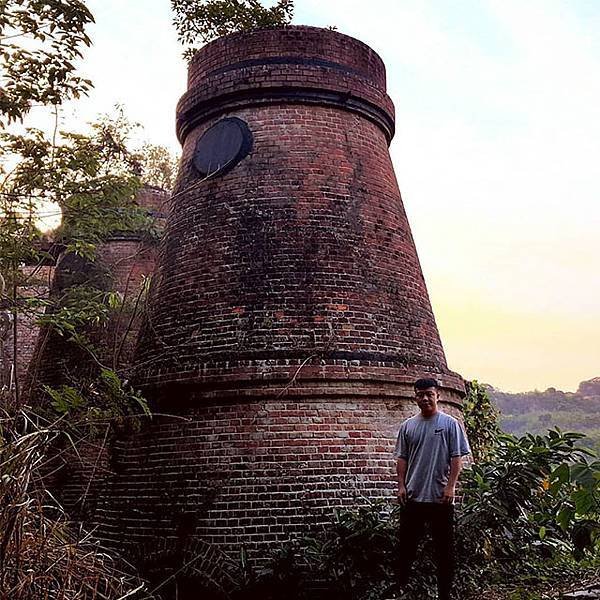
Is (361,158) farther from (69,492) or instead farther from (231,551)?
(69,492)

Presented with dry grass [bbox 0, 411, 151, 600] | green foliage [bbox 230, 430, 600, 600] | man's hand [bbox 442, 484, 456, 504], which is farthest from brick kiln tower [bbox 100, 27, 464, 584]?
dry grass [bbox 0, 411, 151, 600]

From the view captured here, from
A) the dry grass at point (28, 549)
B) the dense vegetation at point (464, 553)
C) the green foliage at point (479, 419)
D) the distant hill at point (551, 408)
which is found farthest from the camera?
the distant hill at point (551, 408)

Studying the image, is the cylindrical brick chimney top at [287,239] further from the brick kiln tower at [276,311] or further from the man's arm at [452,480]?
the man's arm at [452,480]

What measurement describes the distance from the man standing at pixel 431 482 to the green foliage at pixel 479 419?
18.7 ft

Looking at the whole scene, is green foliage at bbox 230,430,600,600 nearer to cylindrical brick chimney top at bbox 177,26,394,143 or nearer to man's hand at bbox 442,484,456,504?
man's hand at bbox 442,484,456,504

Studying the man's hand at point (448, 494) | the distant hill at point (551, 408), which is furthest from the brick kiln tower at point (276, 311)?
the distant hill at point (551, 408)

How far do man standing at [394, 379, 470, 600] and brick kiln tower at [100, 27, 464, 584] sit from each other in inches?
58.4

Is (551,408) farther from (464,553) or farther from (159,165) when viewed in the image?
(464,553)

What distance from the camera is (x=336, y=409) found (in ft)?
21.2

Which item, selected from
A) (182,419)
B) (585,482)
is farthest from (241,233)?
(585,482)

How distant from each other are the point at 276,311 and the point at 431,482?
2.77 m

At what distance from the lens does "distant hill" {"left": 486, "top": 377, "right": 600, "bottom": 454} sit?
52969 mm

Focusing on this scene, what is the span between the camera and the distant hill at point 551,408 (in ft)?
174

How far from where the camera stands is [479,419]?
1076cm
